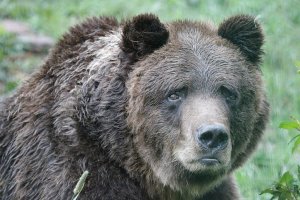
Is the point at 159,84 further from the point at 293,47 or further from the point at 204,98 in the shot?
the point at 293,47

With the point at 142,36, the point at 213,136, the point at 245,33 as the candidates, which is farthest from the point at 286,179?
the point at 142,36

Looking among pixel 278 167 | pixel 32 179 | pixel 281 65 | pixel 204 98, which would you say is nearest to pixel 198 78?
pixel 204 98

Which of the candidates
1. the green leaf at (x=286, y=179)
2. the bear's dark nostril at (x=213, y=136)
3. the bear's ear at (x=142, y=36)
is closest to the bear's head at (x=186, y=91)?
the bear's ear at (x=142, y=36)

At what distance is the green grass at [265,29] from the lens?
968 cm

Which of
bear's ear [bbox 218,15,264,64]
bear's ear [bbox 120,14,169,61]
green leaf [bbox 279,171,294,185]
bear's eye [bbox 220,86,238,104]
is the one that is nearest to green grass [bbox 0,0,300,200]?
bear's ear [bbox 218,15,264,64]

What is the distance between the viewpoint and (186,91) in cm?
703

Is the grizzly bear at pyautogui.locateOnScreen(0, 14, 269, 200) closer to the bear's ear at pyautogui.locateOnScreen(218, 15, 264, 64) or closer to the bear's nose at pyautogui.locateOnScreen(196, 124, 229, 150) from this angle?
the bear's ear at pyautogui.locateOnScreen(218, 15, 264, 64)

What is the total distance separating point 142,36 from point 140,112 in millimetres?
630

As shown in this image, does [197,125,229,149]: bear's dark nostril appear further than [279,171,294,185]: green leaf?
No

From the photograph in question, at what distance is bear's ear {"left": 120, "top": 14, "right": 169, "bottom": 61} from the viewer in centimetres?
712

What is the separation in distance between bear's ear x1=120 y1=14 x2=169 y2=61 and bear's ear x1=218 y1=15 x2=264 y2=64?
0.55 m

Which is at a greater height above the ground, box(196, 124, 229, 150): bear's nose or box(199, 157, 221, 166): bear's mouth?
box(196, 124, 229, 150): bear's nose

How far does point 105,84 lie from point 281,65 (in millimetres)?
5587

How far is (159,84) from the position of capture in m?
7.07
